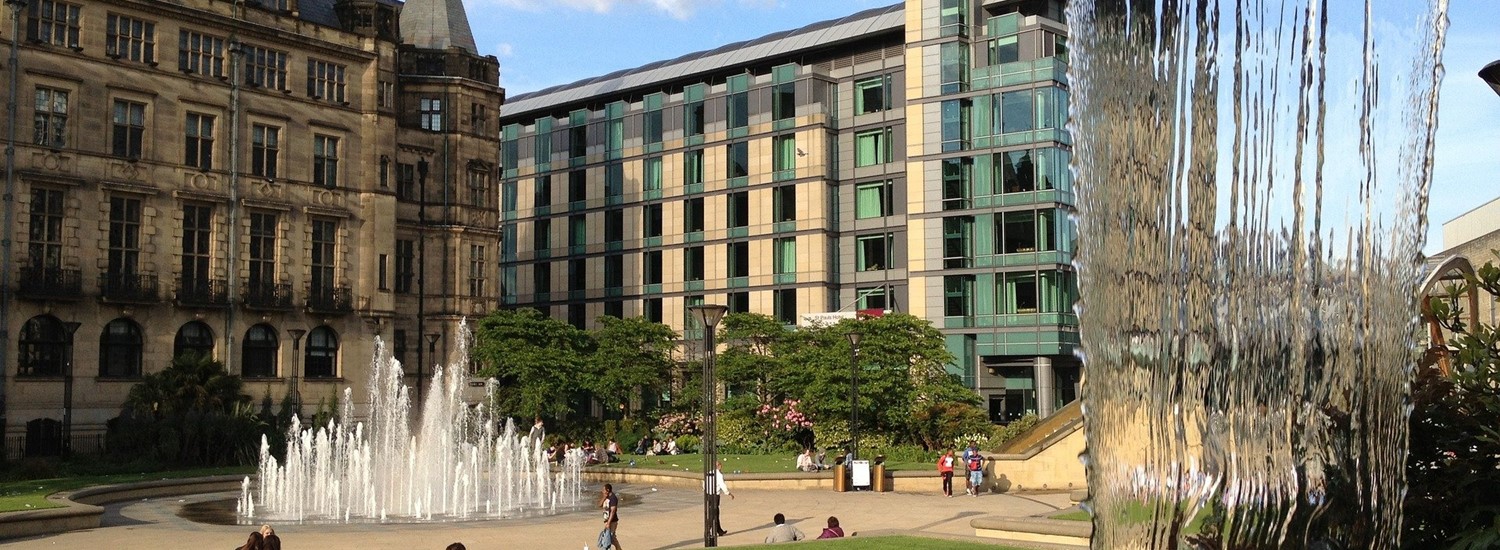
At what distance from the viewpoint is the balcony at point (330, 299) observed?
185ft

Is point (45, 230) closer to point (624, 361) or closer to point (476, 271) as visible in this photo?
point (476, 271)

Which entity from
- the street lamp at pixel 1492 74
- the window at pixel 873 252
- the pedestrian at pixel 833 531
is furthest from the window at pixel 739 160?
the street lamp at pixel 1492 74

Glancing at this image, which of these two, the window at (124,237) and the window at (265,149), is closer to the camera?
the window at (124,237)

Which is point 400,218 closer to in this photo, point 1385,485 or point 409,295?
point 409,295

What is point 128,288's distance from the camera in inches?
1987

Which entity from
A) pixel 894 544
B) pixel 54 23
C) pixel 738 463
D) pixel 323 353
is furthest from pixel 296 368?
pixel 894 544

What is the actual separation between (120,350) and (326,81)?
13.6m

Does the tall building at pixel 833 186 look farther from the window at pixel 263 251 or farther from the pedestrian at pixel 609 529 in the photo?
the pedestrian at pixel 609 529

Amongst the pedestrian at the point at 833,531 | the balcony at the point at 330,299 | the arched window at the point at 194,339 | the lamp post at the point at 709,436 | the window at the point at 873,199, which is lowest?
the pedestrian at the point at 833,531

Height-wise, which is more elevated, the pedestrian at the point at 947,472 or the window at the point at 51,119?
the window at the point at 51,119

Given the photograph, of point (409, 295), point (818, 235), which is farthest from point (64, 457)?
point (818, 235)

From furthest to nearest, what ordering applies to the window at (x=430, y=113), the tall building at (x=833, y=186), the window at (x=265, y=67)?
the window at (x=430, y=113)
the tall building at (x=833, y=186)
the window at (x=265, y=67)

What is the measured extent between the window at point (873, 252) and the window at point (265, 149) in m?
27.6

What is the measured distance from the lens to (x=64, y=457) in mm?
42812
